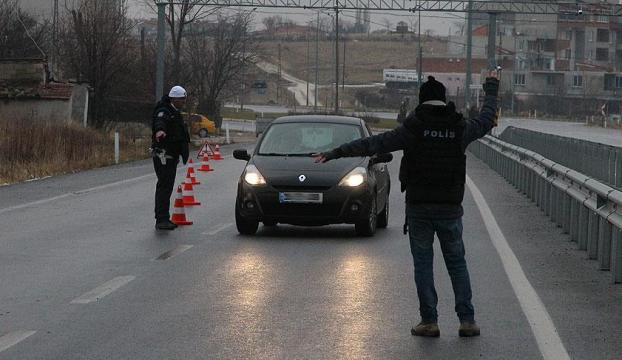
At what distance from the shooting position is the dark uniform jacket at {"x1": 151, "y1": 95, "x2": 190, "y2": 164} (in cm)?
1748

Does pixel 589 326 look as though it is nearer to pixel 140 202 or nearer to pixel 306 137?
pixel 306 137

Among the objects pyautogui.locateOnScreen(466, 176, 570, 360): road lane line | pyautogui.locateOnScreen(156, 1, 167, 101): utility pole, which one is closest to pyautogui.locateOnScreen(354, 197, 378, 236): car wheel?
pyautogui.locateOnScreen(466, 176, 570, 360): road lane line

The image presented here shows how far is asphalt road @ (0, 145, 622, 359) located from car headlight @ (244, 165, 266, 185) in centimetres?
69

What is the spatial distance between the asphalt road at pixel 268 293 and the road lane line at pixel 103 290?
3 cm

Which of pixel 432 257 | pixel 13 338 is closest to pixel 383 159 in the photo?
pixel 432 257

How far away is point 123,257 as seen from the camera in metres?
14.1

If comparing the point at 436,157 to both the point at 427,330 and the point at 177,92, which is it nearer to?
the point at 427,330

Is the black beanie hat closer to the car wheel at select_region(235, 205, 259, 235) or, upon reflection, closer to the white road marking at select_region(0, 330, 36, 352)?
the white road marking at select_region(0, 330, 36, 352)

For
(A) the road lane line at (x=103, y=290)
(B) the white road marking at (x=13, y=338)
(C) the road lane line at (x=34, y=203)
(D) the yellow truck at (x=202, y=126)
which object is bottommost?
(D) the yellow truck at (x=202, y=126)

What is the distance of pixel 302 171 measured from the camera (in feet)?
54.2

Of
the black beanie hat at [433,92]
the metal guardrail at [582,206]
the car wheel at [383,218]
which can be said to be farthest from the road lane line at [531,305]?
the black beanie hat at [433,92]

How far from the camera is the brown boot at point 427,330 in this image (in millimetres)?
9180

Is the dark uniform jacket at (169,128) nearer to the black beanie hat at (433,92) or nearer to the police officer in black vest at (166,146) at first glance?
the police officer in black vest at (166,146)

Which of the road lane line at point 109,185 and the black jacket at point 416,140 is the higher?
the black jacket at point 416,140
